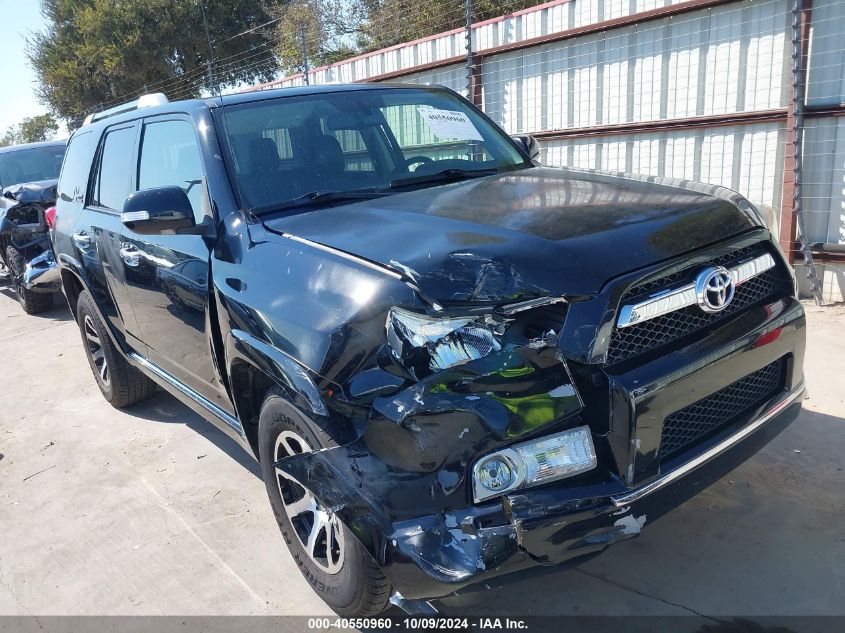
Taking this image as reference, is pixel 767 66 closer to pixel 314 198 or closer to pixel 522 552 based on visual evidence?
pixel 314 198

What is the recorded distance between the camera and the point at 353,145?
3.21m

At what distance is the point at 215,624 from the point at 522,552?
1363 millimetres

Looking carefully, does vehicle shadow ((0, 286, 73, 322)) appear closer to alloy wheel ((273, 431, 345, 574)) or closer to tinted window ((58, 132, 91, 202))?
tinted window ((58, 132, 91, 202))

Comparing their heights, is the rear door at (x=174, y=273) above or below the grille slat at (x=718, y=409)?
above

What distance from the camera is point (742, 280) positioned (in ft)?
7.59

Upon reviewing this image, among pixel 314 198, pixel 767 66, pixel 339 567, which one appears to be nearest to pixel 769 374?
pixel 339 567

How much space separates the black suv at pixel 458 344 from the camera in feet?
6.17

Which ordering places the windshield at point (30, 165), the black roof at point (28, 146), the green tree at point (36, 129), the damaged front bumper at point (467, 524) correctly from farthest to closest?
the green tree at point (36, 129), the black roof at point (28, 146), the windshield at point (30, 165), the damaged front bumper at point (467, 524)

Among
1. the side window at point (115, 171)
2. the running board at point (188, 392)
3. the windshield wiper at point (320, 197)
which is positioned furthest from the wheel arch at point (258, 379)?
the side window at point (115, 171)

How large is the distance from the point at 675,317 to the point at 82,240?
3.63 metres

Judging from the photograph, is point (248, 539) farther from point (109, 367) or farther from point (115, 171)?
point (115, 171)

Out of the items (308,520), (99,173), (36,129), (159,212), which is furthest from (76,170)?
(36,129)

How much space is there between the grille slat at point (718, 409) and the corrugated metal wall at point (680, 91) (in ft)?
8.93

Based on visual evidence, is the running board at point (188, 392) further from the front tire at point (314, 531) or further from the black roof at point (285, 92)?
the black roof at point (285, 92)
